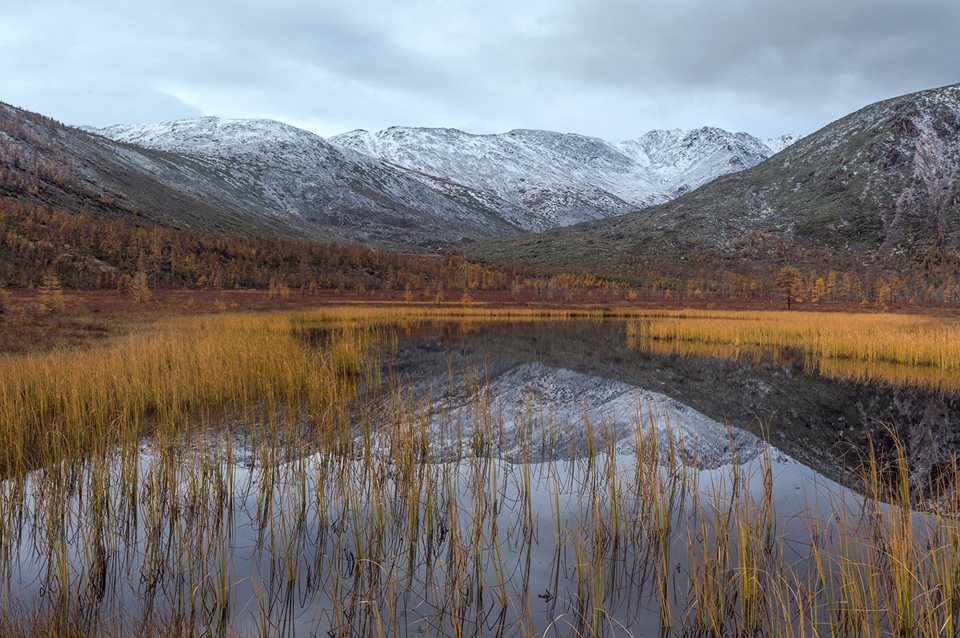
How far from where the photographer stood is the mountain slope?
12481 centimetres

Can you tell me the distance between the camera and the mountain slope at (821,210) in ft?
409

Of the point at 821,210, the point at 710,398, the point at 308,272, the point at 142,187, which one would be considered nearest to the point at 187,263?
the point at 308,272

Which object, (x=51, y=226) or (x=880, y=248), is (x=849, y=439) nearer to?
(x=51, y=226)

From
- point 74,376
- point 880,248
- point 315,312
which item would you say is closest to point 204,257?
point 315,312

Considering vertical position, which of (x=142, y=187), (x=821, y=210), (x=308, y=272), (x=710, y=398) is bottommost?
(x=710, y=398)

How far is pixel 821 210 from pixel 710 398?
153 m

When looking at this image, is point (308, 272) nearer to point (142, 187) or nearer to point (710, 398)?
point (710, 398)

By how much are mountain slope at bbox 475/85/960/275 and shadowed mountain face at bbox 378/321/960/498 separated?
94813 millimetres

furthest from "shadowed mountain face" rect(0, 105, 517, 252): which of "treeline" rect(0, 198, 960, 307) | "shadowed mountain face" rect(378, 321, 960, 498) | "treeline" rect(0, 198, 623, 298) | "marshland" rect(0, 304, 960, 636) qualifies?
"marshland" rect(0, 304, 960, 636)

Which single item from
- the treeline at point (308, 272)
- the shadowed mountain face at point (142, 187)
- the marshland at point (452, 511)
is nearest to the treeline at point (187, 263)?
the treeline at point (308, 272)

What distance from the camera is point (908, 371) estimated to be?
19.8 metres

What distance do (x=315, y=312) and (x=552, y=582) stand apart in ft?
130

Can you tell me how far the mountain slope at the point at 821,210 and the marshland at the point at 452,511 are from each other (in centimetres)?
10580

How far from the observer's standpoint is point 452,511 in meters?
5.05
